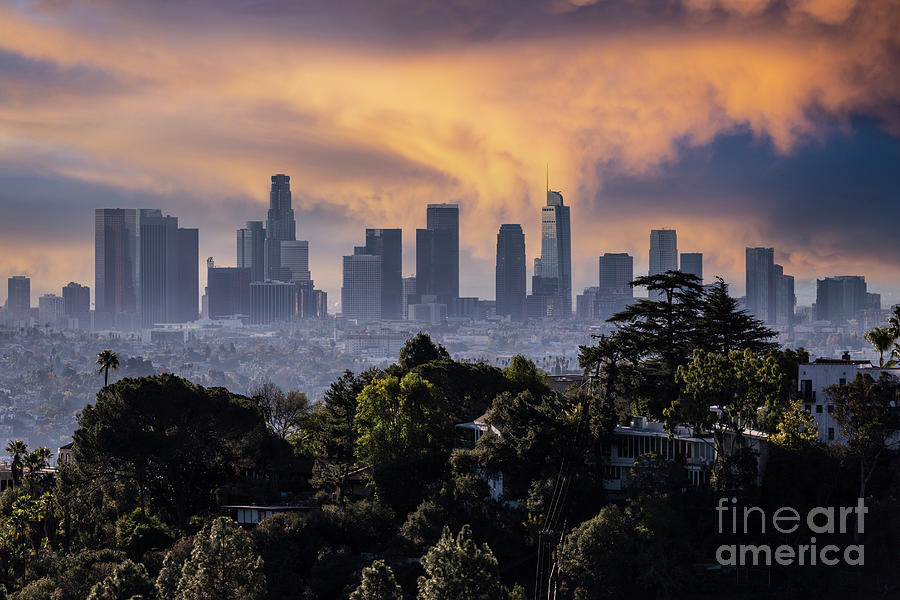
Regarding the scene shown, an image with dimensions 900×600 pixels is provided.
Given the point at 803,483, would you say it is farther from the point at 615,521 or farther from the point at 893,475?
the point at 615,521

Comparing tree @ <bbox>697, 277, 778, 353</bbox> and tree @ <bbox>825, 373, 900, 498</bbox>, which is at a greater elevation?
tree @ <bbox>697, 277, 778, 353</bbox>

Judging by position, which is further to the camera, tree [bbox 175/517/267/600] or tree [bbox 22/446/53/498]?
tree [bbox 22/446/53/498]

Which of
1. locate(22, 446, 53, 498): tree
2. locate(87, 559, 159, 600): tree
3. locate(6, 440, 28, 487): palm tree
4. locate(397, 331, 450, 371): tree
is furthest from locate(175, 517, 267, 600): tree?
locate(397, 331, 450, 371): tree

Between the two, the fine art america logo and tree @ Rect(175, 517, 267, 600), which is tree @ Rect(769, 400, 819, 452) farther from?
tree @ Rect(175, 517, 267, 600)

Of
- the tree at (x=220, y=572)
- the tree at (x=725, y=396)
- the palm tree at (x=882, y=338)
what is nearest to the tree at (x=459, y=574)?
the tree at (x=220, y=572)

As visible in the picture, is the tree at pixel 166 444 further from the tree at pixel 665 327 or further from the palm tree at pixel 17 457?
the tree at pixel 665 327
